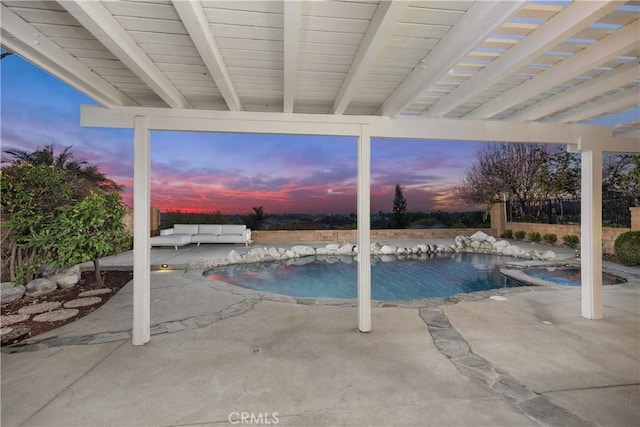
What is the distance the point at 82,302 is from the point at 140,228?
240cm

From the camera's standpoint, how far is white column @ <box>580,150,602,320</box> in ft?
11.9

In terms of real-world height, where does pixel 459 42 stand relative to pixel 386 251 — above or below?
above

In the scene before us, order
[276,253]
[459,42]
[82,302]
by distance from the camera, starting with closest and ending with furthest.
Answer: [459,42], [82,302], [276,253]

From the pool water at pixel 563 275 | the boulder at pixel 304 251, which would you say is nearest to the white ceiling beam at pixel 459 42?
the pool water at pixel 563 275

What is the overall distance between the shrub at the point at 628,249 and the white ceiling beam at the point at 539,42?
7.17 meters

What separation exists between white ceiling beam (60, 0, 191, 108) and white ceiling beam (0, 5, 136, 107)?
479mm

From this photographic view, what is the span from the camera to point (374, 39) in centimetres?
190

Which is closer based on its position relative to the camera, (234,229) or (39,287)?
(39,287)

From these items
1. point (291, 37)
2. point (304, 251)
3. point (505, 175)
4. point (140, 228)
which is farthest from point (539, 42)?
point (505, 175)

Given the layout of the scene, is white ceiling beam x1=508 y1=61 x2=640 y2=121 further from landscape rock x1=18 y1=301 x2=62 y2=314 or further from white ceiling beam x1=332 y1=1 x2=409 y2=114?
landscape rock x1=18 y1=301 x2=62 y2=314

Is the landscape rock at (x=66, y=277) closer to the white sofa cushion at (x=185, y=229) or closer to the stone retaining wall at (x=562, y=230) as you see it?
the white sofa cushion at (x=185, y=229)

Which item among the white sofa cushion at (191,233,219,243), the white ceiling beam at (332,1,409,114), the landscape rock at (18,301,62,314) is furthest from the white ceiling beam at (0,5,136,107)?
the white sofa cushion at (191,233,219,243)

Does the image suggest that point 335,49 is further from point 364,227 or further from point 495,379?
point 495,379

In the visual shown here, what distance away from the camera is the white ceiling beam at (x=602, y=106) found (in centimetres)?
289
